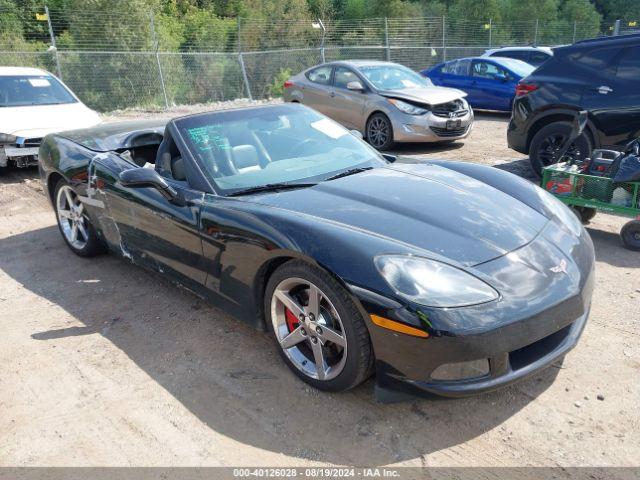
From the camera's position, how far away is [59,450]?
2.69 m

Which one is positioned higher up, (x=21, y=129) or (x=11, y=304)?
(x=21, y=129)

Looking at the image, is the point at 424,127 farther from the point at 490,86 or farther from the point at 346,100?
the point at 490,86

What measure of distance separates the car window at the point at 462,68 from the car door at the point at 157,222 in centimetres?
1137

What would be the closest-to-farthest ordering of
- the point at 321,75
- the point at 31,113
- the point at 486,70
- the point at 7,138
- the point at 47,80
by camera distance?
the point at 7,138 → the point at 31,113 → the point at 47,80 → the point at 321,75 → the point at 486,70

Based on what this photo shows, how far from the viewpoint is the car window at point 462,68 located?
14.0m

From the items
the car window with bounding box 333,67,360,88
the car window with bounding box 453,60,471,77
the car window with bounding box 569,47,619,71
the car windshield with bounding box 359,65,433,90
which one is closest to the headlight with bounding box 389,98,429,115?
the car windshield with bounding box 359,65,433,90

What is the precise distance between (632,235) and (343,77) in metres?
6.63

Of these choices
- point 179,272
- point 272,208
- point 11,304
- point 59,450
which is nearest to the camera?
point 59,450

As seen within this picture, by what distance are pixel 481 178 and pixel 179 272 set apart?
81.9 inches

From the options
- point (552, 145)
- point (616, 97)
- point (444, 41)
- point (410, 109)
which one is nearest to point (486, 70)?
point (410, 109)

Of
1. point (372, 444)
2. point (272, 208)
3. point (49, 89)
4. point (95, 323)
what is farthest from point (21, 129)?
point (372, 444)

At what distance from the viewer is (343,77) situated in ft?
34.2

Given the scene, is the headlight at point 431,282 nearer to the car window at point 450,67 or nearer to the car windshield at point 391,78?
the car windshield at point 391,78

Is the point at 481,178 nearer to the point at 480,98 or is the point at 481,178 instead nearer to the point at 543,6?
the point at 480,98
